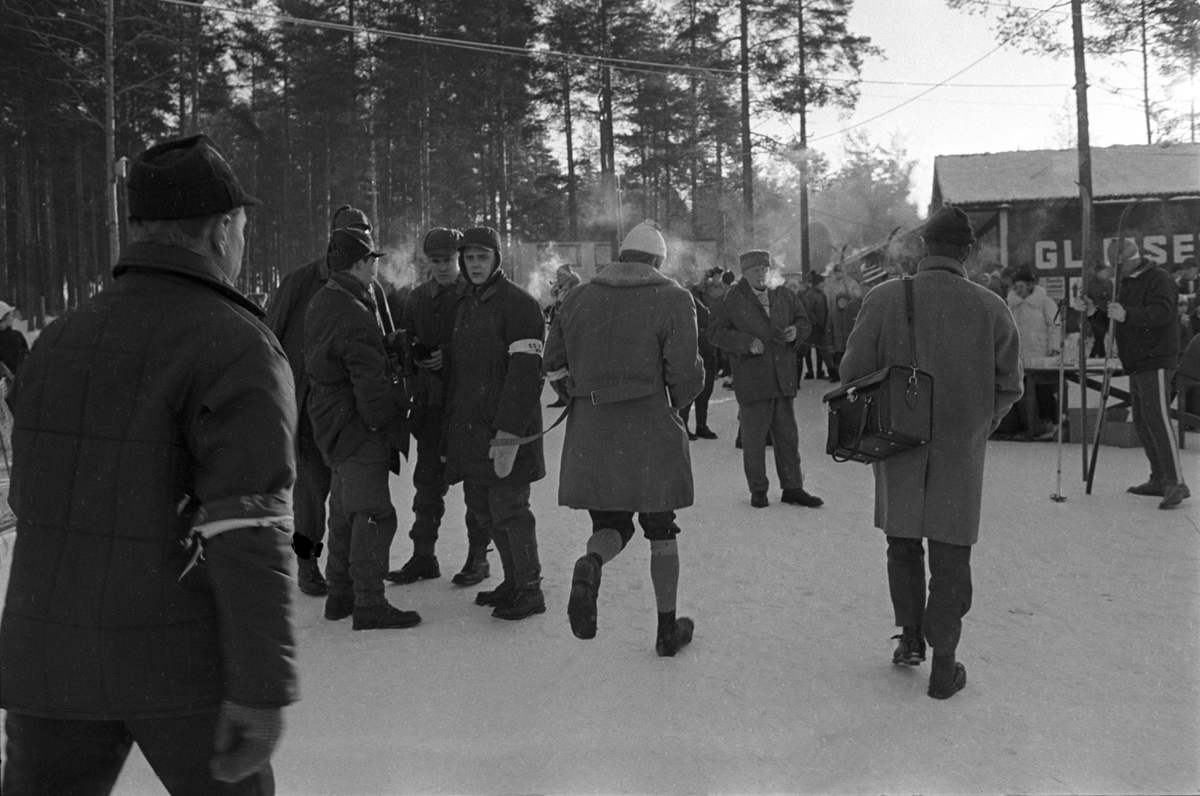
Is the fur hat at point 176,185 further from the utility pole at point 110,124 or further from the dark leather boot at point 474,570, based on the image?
the utility pole at point 110,124

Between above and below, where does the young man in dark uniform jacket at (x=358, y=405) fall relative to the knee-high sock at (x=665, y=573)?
above

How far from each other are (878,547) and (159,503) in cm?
548

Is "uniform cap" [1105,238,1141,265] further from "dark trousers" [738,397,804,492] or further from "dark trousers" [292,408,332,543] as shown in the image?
"dark trousers" [292,408,332,543]

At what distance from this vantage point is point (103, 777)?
84.3 inches

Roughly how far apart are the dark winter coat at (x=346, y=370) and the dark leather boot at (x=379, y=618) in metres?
0.72

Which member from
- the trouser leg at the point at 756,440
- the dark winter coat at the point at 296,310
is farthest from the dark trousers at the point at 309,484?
the trouser leg at the point at 756,440

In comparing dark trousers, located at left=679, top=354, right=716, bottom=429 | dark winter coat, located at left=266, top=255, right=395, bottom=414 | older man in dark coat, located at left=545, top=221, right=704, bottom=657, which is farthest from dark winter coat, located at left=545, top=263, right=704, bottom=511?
dark trousers, located at left=679, top=354, right=716, bottom=429

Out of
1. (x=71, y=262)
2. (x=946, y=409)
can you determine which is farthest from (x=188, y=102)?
(x=946, y=409)

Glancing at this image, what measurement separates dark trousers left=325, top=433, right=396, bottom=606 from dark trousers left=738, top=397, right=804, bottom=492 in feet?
11.8

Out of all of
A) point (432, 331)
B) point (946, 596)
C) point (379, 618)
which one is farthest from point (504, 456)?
point (946, 596)

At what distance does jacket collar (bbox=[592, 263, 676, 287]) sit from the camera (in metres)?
4.85

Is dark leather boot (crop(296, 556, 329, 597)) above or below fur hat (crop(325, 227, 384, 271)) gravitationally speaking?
below

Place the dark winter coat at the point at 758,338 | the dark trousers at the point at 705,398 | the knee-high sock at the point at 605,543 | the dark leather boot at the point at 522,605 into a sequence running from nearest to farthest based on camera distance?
the knee-high sock at the point at 605,543 < the dark leather boot at the point at 522,605 < the dark winter coat at the point at 758,338 < the dark trousers at the point at 705,398

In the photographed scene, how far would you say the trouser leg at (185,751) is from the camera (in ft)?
6.69
